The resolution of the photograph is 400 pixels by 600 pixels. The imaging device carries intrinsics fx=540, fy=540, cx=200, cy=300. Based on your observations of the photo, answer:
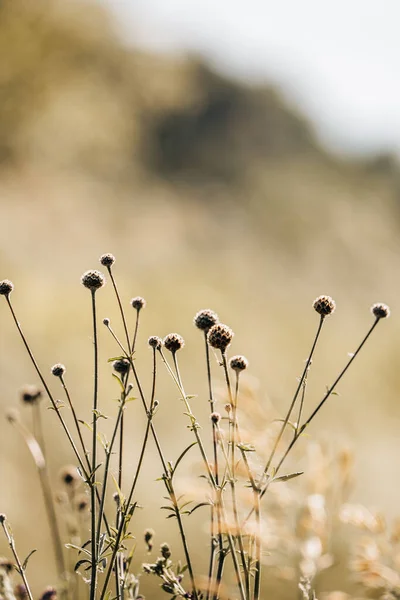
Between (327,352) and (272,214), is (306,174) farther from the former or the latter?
(327,352)

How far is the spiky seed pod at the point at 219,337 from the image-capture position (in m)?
0.56

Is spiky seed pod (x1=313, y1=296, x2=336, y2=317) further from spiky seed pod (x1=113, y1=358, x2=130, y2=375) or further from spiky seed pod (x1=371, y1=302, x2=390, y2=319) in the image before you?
spiky seed pod (x1=113, y1=358, x2=130, y2=375)

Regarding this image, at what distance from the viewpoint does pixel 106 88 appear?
4.00 metres

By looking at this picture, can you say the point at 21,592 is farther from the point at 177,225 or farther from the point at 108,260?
the point at 177,225

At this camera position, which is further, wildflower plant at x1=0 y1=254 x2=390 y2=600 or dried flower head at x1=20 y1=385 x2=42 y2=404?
dried flower head at x1=20 y1=385 x2=42 y2=404

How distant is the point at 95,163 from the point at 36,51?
1206mm

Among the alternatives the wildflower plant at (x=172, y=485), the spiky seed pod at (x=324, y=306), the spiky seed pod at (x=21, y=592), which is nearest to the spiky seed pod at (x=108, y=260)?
the wildflower plant at (x=172, y=485)

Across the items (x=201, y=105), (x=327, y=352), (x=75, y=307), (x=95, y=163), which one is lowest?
(x=75, y=307)

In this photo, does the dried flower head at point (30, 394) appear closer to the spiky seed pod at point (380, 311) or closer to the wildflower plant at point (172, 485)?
the wildflower plant at point (172, 485)

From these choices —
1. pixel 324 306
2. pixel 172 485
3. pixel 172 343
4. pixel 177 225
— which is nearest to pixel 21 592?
pixel 172 485

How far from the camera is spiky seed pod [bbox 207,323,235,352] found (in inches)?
21.9

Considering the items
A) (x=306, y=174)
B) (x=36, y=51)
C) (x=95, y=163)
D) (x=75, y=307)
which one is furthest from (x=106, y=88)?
(x=75, y=307)

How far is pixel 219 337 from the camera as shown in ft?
1.83

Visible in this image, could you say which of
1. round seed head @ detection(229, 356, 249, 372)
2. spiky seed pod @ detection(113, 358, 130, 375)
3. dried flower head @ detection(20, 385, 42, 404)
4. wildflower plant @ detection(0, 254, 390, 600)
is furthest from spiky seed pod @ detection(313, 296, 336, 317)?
dried flower head @ detection(20, 385, 42, 404)
